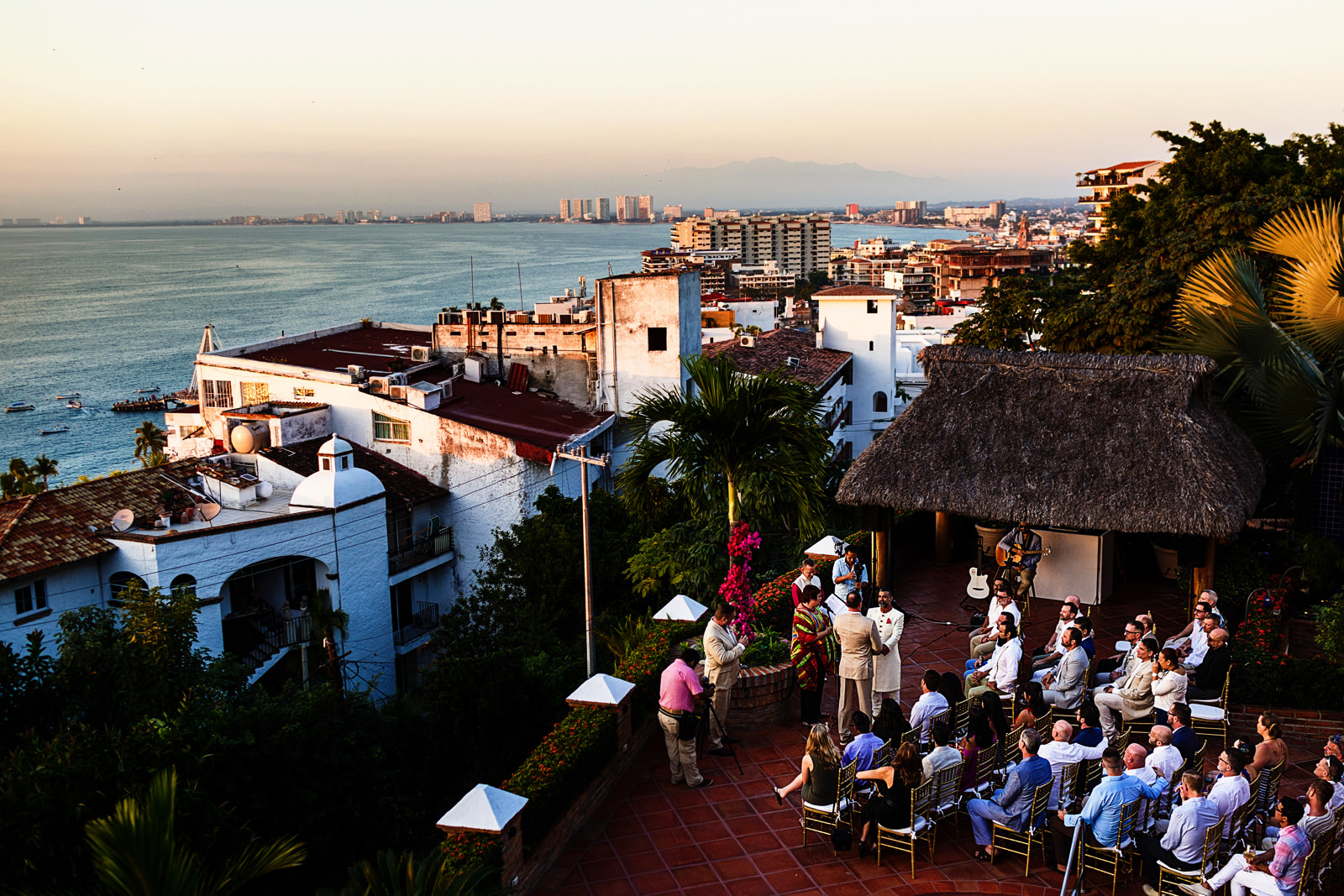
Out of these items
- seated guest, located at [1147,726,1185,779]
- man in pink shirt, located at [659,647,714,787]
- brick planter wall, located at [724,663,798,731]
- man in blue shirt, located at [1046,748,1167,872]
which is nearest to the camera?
man in blue shirt, located at [1046,748,1167,872]

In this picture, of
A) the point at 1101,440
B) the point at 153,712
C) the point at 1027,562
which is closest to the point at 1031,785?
the point at 1027,562

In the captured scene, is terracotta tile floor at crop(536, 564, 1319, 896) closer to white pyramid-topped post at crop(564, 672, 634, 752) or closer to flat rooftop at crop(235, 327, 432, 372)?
white pyramid-topped post at crop(564, 672, 634, 752)

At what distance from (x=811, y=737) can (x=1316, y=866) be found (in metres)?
3.53

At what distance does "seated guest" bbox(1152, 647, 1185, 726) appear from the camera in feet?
31.4

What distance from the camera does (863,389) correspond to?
50.2m

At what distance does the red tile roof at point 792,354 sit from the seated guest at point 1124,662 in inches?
1077

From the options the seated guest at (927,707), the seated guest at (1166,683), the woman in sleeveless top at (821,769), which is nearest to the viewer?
the woman in sleeveless top at (821,769)

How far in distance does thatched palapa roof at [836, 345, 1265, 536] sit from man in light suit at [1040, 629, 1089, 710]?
125 inches

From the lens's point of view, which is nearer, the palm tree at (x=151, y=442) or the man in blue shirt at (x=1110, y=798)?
the man in blue shirt at (x=1110, y=798)

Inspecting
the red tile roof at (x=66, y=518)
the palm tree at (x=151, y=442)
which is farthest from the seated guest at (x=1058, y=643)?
the palm tree at (x=151, y=442)

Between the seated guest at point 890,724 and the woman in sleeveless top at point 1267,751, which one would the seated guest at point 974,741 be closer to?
the seated guest at point 890,724

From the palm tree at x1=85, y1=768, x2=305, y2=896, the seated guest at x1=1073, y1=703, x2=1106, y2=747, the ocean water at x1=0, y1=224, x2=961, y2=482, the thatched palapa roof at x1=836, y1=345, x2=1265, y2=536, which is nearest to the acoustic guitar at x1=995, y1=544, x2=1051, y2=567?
the thatched palapa roof at x1=836, y1=345, x2=1265, y2=536

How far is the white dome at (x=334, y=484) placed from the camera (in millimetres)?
25031

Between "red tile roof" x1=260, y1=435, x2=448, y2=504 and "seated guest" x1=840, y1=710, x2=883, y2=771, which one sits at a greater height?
"seated guest" x1=840, y1=710, x2=883, y2=771
